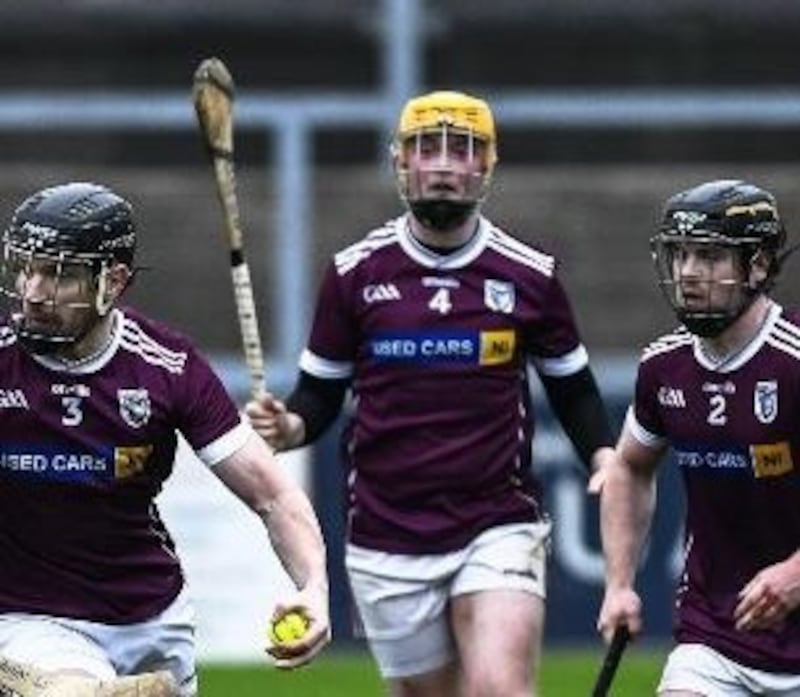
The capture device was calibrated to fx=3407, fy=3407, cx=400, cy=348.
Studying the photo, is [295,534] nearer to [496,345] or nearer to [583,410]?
[496,345]

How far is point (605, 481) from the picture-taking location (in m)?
9.01

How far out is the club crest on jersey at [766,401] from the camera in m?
8.45

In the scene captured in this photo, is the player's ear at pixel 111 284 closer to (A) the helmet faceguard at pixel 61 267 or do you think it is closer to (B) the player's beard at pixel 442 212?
(A) the helmet faceguard at pixel 61 267

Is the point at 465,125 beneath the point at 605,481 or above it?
above

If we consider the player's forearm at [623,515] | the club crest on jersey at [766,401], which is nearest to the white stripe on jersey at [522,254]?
the player's forearm at [623,515]

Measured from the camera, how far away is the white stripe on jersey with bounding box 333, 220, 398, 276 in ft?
32.9

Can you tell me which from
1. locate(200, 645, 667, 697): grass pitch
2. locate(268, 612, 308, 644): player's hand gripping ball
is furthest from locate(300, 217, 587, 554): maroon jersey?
locate(200, 645, 667, 697): grass pitch

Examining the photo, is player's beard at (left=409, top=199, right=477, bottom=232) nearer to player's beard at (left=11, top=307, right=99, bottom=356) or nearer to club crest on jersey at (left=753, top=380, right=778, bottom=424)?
club crest on jersey at (left=753, top=380, right=778, bottom=424)

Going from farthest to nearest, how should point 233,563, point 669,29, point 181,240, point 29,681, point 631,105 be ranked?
point 669,29 → point 181,240 → point 631,105 → point 233,563 → point 29,681

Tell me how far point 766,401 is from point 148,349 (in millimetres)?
1556

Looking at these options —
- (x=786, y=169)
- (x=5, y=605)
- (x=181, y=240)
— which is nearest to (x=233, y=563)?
(x=181, y=240)

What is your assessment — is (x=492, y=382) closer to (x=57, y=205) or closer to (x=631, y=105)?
(x=57, y=205)

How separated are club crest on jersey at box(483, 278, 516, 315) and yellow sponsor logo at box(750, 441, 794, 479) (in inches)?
63.8

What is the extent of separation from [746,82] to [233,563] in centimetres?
731
